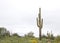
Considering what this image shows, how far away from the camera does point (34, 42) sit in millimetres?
36656

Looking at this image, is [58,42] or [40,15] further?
[40,15]

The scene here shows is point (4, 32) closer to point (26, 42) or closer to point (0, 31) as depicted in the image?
point (0, 31)

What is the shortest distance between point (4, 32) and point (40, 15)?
601 inches

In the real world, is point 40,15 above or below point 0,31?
above

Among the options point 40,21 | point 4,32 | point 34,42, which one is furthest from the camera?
point 4,32

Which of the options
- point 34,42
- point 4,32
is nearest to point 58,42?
point 34,42

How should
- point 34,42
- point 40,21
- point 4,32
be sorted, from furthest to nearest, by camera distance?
point 4,32
point 40,21
point 34,42

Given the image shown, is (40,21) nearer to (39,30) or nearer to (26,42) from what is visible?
(39,30)

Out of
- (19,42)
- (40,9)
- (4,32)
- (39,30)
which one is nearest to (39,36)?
(39,30)

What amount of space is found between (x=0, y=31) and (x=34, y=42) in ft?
69.9

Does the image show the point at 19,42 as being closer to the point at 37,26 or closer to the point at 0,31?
the point at 37,26

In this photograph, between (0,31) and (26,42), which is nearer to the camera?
(26,42)

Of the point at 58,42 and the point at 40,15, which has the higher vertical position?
the point at 40,15

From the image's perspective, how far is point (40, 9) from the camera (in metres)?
43.2
